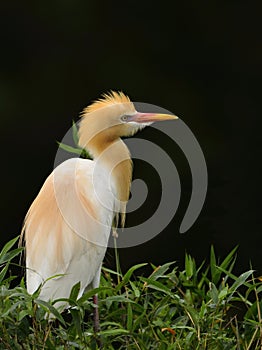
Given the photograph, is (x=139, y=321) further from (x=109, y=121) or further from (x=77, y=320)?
(x=109, y=121)

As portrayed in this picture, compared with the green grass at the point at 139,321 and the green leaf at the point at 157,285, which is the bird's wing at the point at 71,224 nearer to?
the green grass at the point at 139,321

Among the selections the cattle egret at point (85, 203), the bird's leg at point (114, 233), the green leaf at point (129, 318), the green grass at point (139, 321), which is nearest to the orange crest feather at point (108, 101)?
the cattle egret at point (85, 203)

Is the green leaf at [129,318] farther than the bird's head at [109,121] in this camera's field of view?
No

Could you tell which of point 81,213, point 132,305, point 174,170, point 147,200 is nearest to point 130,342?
point 132,305

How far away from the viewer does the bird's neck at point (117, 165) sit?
2.73 m

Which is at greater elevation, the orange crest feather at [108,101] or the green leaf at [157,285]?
the orange crest feather at [108,101]

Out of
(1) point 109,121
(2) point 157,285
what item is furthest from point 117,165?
(2) point 157,285

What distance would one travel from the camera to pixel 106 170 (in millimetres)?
2732

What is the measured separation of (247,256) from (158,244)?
15.0 inches

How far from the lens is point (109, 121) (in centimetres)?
271

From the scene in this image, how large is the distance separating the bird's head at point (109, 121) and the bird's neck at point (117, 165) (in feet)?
0.04

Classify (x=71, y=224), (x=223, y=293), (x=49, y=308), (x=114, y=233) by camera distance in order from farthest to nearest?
(x=114, y=233), (x=71, y=224), (x=223, y=293), (x=49, y=308)

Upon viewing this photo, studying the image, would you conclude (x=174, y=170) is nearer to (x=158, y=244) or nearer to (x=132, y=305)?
(x=158, y=244)

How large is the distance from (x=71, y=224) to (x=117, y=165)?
0.72 ft
